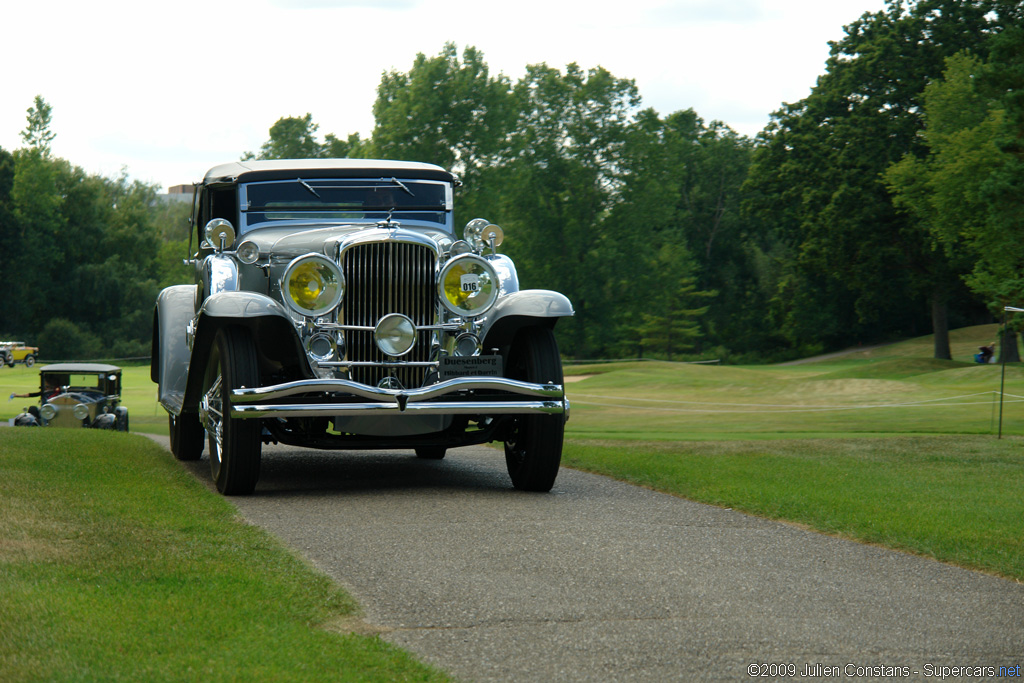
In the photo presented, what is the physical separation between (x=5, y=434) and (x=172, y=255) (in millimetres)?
79721

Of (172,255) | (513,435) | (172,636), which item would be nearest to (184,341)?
(513,435)

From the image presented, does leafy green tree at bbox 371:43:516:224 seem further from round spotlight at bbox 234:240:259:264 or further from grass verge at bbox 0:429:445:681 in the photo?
grass verge at bbox 0:429:445:681

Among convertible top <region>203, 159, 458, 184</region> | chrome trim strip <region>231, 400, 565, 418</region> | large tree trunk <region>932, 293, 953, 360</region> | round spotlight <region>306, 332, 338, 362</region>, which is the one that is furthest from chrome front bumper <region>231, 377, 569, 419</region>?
large tree trunk <region>932, 293, 953, 360</region>

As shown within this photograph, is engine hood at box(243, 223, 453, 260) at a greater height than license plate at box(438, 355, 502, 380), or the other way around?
engine hood at box(243, 223, 453, 260)

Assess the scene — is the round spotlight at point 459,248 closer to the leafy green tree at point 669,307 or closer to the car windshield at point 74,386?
the car windshield at point 74,386

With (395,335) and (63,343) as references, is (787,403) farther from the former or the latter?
(63,343)

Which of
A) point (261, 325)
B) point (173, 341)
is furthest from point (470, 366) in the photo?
point (173, 341)

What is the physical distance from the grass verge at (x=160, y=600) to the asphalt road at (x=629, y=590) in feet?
0.78

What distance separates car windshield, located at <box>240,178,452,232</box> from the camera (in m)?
9.66

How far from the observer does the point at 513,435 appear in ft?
28.5

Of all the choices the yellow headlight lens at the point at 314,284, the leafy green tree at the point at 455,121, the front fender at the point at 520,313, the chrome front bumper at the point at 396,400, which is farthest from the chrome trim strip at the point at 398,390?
the leafy green tree at the point at 455,121

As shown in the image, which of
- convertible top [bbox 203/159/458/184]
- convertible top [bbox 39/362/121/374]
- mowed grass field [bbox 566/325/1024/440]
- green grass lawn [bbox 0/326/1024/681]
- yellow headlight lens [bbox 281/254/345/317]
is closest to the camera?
green grass lawn [bbox 0/326/1024/681]

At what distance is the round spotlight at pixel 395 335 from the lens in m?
7.89

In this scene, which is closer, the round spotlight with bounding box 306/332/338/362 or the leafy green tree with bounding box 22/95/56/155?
the round spotlight with bounding box 306/332/338/362
